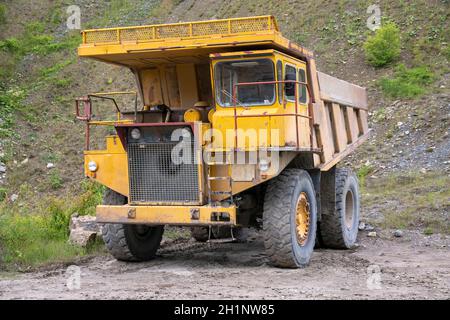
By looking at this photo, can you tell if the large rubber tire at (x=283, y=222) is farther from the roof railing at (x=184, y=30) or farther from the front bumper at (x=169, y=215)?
the roof railing at (x=184, y=30)

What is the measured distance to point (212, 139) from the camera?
10.0m

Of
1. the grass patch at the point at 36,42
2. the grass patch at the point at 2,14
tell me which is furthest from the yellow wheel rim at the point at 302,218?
the grass patch at the point at 2,14

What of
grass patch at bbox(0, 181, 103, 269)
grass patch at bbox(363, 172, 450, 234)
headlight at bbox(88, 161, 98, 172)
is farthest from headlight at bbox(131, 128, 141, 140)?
grass patch at bbox(363, 172, 450, 234)

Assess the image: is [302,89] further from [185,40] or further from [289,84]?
[185,40]

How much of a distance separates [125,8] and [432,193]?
65.2 feet

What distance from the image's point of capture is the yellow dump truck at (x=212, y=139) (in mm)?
9805

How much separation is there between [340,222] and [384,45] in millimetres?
12447

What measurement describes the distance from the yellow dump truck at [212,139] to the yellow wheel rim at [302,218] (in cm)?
2

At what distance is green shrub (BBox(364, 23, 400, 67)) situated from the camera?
23609 millimetres

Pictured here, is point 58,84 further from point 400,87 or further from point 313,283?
point 313,283

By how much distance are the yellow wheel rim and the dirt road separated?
441mm

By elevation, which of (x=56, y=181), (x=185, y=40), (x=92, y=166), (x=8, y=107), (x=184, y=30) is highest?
(x=8, y=107)

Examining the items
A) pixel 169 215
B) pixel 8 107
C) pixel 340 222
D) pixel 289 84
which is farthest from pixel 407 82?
pixel 169 215

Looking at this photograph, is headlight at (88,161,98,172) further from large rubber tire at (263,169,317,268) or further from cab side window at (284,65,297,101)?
cab side window at (284,65,297,101)
